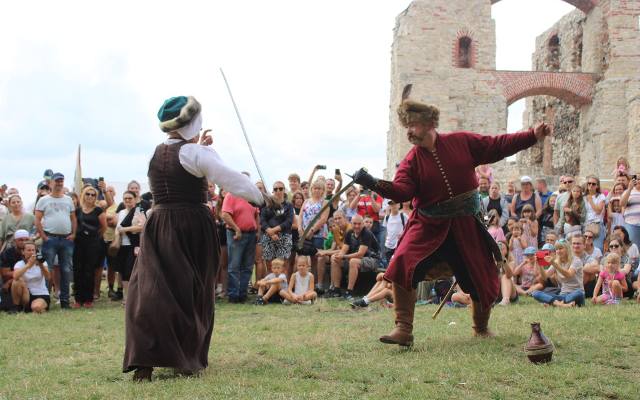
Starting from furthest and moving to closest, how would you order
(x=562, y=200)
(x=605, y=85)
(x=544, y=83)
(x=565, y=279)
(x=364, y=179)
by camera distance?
(x=544, y=83) < (x=605, y=85) < (x=562, y=200) < (x=565, y=279) < (x=364, y=179)

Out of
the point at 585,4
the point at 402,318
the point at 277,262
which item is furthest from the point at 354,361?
the point at 585,4

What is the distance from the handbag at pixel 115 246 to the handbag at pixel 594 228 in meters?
6.33

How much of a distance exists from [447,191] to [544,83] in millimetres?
21232

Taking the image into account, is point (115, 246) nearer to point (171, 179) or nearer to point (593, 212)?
point (171, 179)

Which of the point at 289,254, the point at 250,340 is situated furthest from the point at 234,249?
the point at 250,340

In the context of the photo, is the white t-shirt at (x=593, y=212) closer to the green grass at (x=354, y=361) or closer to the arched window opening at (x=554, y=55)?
the green grass at (x=354, y=361)

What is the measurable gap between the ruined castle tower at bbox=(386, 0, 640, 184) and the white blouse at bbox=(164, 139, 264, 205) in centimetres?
2102

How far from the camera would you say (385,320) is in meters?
7.72

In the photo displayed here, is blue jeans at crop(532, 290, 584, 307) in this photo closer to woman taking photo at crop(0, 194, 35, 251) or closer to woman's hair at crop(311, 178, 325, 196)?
woman's hair at crop(311, 178, 325, 196)

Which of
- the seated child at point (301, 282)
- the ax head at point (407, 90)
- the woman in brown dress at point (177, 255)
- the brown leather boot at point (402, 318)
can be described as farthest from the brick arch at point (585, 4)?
the woman in brown dress at point (177, 255)

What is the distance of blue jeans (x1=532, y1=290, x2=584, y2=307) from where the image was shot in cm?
859

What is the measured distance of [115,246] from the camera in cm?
1043

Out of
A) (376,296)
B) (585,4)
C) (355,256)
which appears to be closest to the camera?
(376,296)

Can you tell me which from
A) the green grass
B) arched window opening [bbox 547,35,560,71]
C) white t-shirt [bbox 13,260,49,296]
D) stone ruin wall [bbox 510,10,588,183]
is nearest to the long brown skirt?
the green grass
